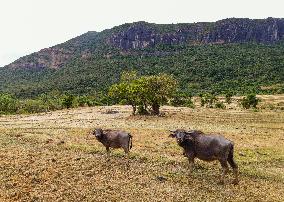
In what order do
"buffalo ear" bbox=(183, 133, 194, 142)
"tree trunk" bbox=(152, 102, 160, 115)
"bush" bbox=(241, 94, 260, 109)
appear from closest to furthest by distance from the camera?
"buffalo ear" bbox=(183, 133, 194, 142) → "tree trunk" bbox=(152, 102, 160, 115) → "bush" bbox=(241, 94, 260, 109)

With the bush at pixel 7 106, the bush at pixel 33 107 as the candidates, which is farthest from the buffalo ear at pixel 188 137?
the bush at pixel 7 106

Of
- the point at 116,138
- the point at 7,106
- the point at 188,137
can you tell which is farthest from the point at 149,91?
the point at 188,137

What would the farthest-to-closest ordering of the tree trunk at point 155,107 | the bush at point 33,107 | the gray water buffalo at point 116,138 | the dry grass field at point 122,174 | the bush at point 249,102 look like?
1. the bush at point 33,107
2. the bush at point 249,102
3. the tree trunk at point 155,107
4. the gray water buffalo at point 116,138
5. the dry grass field at point 122,174

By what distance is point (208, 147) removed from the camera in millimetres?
Answer: 23094

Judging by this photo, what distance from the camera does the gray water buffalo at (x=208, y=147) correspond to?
74.4 feet

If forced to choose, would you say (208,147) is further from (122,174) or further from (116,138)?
(116,138)

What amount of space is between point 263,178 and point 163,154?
814 centimetres

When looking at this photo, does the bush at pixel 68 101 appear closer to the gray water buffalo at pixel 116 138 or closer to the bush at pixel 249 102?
the bush at pixel 249 102

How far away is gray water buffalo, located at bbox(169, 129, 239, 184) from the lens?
74.4 feet

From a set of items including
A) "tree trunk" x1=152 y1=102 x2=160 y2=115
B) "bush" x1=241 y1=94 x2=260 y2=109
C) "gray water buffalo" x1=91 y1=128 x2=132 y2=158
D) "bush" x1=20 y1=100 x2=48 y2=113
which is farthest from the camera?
"bush" x1=20 y1=100 x2=48 y2=113

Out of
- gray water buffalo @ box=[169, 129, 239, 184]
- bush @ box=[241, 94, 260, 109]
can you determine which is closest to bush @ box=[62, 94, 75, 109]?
bush @ box=[241, 94, 260, 109]

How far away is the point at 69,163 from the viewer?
26000 millimetres

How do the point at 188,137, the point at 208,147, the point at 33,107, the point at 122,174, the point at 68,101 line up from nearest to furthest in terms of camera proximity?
the point at 208,147, the point at 188,137, the point at 122,174, the point at 68,101, the point at 33,107

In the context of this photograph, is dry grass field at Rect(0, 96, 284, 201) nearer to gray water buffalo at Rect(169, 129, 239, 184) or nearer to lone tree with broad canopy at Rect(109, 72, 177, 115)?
gray water buffalo at Rect(169, 129, 239, 184)
